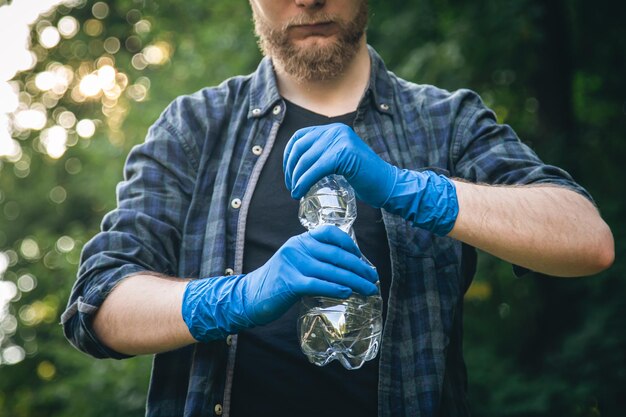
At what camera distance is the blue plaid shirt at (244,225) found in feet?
7.96

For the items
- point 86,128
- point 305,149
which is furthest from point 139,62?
point 305,149

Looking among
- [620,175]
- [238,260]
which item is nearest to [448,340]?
[238,260]

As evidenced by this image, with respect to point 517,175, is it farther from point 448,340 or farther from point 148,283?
point 148,283

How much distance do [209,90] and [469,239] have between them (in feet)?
4.27

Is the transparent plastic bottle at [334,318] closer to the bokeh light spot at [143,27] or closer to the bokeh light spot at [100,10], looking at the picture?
the bokeh light spot at [143,27]

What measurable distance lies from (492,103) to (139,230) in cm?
430

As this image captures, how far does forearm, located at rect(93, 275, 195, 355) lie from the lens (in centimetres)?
228

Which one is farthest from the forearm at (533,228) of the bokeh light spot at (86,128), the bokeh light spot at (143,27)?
the bokeh light spot at (86,128)

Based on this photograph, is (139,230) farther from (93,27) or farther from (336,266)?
(93,27)

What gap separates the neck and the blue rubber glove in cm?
83

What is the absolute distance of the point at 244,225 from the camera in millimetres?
2564

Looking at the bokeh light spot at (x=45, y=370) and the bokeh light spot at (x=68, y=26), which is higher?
the bokeh light spot at (x=68, y=26)

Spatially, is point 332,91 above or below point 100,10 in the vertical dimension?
below

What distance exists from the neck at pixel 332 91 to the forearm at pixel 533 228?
72 centimetres
